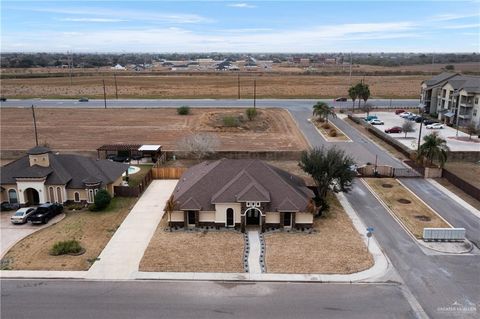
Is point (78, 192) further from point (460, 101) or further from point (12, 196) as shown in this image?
point (460, 101)

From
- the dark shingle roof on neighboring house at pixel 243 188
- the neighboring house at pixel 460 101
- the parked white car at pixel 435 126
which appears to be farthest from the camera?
the parked white car at pixel 435 126

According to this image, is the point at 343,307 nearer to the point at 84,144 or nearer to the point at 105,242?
the point at 105,242

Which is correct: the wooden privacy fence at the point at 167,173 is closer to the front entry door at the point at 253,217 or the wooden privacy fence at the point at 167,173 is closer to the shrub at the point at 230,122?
the front entry door at the point at 253,217

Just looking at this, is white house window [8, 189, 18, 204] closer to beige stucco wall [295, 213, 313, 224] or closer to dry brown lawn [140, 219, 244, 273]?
dry brown lawn [140, 219, 244, 273]

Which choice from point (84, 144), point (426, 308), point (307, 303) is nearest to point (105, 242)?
point (307, 303)

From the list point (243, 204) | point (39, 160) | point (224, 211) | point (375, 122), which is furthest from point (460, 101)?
point (39, 160)

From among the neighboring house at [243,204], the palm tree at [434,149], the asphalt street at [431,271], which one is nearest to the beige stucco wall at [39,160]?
the neighboring house at [243,204]

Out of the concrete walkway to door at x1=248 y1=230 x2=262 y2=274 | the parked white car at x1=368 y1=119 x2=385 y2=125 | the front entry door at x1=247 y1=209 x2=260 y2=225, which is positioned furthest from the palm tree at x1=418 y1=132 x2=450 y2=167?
the parked white car at x1=368 y1=119 x2=385 y2=125
